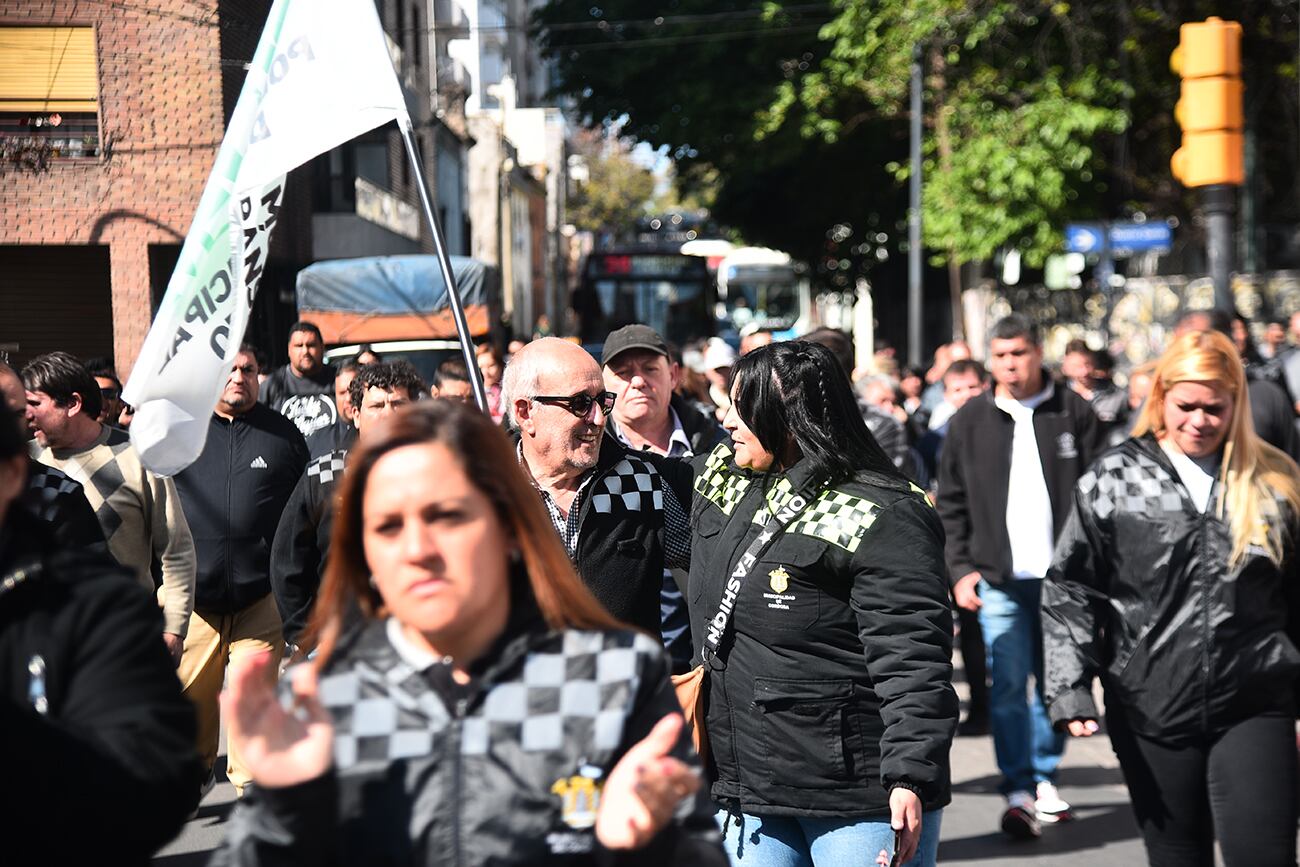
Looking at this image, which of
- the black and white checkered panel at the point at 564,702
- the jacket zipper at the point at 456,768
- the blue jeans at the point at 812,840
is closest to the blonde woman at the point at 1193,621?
the blue jeans at the point at 812,840

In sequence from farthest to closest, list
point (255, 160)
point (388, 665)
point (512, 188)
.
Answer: point (512, 188) → point (255, 160) → point (388, 665)

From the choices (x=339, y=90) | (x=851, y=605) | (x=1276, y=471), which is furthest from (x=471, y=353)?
(x=1276, y=471)

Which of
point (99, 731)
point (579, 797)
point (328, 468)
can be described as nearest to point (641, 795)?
point (579, 797)

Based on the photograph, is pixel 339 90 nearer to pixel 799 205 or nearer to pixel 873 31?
pixel 873 31

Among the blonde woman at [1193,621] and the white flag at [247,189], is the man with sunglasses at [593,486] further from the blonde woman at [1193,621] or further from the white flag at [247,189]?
the blonde woman at [1193,621]

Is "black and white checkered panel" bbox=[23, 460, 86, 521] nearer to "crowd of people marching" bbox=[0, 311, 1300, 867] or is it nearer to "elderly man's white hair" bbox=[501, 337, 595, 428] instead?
"crowd of people marching" bbox=[0, 311, 1300, 867]

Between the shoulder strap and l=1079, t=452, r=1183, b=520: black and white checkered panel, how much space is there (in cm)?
124

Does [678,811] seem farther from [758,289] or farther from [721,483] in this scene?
[758,289]

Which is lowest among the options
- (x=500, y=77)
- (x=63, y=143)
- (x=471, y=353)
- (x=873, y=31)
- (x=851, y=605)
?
(x=851, y=605)

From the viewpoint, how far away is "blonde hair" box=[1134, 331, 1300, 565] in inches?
179

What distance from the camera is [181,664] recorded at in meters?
6.73

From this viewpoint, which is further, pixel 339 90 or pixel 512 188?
pixel 512 188

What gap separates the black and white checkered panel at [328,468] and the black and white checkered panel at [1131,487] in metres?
2.46

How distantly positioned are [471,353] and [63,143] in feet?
33.1
